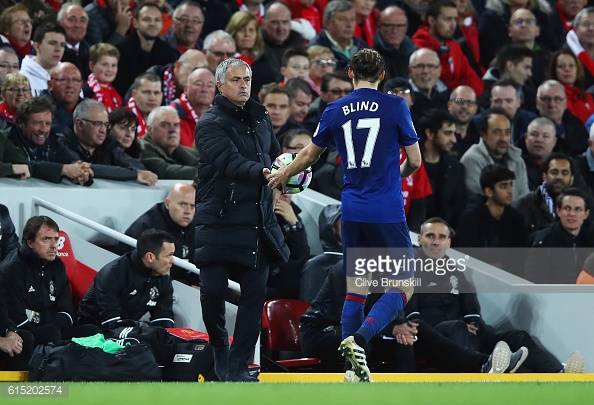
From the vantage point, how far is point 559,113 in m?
13.3

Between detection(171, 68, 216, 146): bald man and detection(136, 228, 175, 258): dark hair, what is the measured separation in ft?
8.69

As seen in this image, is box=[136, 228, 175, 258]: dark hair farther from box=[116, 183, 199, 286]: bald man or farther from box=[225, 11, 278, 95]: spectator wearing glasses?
box=[225, 11, 278, 95]: spectator wearing glasses

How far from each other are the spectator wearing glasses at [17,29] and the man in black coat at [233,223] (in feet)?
15.4

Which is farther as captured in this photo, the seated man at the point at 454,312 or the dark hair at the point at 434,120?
the dark hair at the point at 434,120

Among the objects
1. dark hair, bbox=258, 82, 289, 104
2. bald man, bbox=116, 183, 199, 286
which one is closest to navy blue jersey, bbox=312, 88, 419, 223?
bald man, bbox=116, 183, 199, 286

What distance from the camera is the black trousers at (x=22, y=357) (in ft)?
27.9

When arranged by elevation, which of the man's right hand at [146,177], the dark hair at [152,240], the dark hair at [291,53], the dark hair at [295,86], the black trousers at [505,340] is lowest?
the black trousers at [505,340]

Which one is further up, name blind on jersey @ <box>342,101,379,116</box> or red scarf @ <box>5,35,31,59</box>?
red scarf @ <box>5,35,31,59</box>

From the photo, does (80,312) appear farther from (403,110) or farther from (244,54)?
(244,54)

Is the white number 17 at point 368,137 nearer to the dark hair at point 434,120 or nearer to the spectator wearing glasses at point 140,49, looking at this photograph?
the dark hair at point 434,120

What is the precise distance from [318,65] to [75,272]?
412 centimetres

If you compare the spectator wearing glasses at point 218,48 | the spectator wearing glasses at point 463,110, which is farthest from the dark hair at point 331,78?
the spectator wearing glasses at point 463,110

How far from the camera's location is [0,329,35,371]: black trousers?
27.9 ft

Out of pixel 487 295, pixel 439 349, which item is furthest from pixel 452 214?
pixel 439 349
